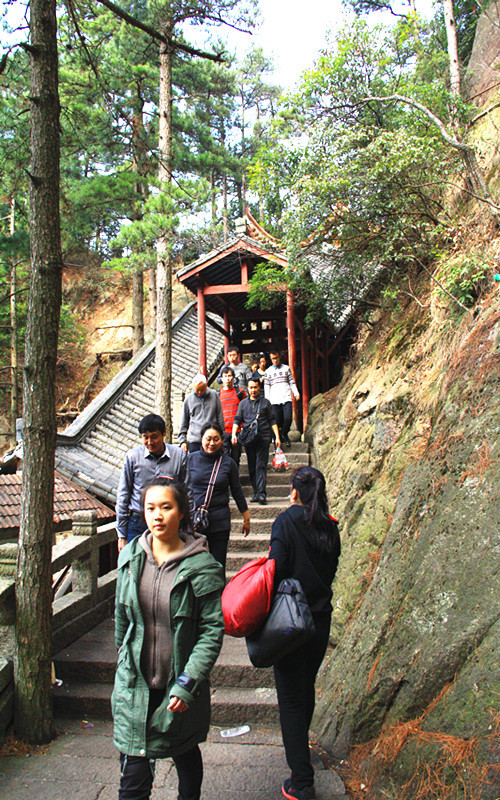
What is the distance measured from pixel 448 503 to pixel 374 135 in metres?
5.71

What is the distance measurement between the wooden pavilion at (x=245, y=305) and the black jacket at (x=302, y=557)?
22.0 ft

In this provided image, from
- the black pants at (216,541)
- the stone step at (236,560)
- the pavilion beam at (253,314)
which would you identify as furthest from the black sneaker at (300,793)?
the pavilion beam at (253,314)

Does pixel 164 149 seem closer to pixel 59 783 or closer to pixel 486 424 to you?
pixel 486 424

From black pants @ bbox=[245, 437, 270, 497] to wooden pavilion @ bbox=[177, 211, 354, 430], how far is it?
2.99 metres

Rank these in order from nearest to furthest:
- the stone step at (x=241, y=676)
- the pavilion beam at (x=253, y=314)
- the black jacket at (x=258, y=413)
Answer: the stone step at (x=241, y=676) → the black jacket at (x=258, y=413) → the pavilion beam at (x=253, y=314)

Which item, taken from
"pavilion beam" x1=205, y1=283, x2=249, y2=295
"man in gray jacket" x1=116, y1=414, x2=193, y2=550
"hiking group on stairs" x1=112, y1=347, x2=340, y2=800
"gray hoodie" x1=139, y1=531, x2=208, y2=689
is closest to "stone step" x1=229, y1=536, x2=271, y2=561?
"man in gray jacket" x1=116, y1=414, x2=193, y2=550

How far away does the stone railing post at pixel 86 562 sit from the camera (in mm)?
5215

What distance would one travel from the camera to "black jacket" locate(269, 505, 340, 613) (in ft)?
9.43

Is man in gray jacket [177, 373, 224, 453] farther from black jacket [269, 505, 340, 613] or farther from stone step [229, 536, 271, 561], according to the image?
black jacket [269, 505, 340, 613]

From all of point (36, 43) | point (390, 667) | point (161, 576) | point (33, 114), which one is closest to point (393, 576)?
point (390, 667)

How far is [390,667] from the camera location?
3.02 m

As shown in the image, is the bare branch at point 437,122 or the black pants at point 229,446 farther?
the black pants at point 229,446

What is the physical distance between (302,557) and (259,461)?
4.30 metres

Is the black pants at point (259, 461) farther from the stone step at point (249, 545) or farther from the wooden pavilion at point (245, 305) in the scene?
the wooden pavilion at point (245, 305)
